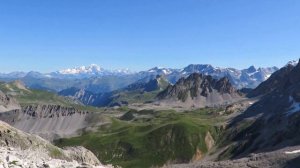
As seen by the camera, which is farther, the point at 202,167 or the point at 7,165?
the point at 202,167

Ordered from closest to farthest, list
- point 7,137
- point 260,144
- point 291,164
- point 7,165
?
point 7,165
point 291,164
point 7,137
point 260,144

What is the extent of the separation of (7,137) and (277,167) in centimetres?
9036

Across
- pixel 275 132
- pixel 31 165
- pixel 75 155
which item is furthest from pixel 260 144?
pixel 31 165

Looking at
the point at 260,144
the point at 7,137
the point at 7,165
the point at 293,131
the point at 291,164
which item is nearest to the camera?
the point at 7,165

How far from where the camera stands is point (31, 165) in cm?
6475

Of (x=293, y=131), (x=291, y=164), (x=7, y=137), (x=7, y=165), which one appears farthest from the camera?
(x=293, y=131)

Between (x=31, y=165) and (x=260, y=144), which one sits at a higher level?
(x=31, y=165)

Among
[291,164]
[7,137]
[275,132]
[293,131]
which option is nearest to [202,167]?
[291,164]

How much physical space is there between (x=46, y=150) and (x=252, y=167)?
79.6m

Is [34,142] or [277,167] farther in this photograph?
[34,142]

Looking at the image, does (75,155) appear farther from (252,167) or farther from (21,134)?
(252,167)

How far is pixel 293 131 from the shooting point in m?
168

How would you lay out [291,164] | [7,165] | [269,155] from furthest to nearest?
[269,155] < [291,164] < [7,165]

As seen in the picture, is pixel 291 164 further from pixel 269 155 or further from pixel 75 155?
pixel 75 155
